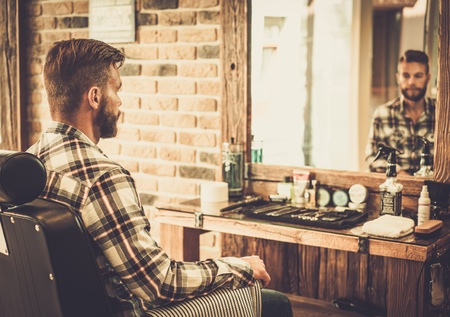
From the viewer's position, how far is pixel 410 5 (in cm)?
498

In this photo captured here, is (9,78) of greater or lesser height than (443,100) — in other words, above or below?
above

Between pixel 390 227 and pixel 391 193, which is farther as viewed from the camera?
pixel 391 193

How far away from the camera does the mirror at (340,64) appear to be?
3856mm

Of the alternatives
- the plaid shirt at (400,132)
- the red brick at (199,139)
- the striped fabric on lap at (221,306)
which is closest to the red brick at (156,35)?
the red brick at (199,139)

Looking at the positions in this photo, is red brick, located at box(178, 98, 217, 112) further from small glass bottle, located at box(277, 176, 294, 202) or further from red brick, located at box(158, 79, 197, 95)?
small glass bottle, located at box(277, 176, 294, 202)

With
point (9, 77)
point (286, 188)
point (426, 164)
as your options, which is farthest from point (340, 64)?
point (9, 77)

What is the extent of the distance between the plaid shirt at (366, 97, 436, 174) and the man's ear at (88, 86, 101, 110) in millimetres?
1672

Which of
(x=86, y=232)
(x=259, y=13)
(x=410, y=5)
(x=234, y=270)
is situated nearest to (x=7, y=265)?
(x=86, y=232)

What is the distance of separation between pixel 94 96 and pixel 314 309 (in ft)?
5.61

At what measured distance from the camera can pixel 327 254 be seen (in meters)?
3.03

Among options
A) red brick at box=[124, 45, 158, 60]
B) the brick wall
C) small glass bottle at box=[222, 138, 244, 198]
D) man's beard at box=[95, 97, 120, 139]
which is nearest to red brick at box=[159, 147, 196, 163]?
the brick wall

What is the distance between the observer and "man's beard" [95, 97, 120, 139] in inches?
75.0

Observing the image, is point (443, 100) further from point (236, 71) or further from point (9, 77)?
point (9, 77)

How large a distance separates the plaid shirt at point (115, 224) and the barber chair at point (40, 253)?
0.11m
